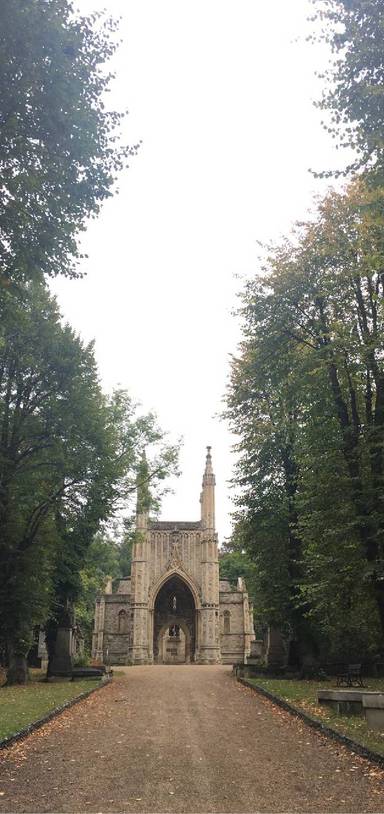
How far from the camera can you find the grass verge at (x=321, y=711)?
935cm

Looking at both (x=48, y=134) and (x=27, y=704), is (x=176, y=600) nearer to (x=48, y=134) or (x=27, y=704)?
(x=27, y=704)

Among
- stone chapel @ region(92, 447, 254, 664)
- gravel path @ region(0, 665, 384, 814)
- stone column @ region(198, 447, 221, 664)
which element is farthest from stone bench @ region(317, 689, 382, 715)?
stone chapel @ region(92, 447, 254, 664)

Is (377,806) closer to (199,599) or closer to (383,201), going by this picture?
(383,201)

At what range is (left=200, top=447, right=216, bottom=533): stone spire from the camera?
48.7 meters

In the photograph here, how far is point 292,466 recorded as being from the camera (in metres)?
23.5

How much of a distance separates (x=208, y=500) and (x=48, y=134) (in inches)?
1612

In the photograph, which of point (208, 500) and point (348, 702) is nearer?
point (348, 702)

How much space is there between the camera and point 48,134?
1015 centimetres

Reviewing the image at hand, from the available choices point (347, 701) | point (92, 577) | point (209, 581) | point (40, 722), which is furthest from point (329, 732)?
point (209, 581)

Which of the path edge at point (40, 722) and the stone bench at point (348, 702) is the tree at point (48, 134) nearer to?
the path edge at point (40, 722)

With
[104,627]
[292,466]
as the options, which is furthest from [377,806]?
[104,627]

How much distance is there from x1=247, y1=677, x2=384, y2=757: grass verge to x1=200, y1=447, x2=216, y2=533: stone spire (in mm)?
27211

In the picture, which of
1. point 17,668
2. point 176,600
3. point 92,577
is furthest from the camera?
point 176,600

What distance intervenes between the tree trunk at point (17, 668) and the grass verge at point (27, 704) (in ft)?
10.0
